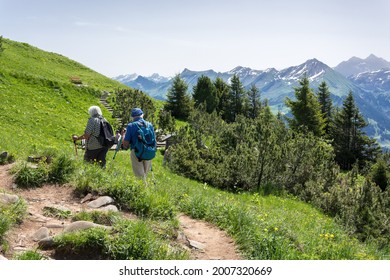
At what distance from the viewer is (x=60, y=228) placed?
6.50 m

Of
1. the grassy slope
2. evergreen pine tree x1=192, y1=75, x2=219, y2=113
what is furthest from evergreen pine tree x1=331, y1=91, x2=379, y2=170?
the grassy slope

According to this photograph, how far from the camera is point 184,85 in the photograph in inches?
1799

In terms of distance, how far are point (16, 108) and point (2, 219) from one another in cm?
2102

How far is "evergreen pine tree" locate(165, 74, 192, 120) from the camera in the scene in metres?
44.8

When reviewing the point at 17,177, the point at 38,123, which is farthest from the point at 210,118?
the point at 17,177

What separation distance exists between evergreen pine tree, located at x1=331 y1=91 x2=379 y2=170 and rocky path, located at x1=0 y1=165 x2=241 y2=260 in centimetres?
4822

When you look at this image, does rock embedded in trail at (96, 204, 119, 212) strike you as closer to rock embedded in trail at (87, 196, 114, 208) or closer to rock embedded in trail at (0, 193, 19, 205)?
rock embedded in trail at (87, 196, 114, 208)

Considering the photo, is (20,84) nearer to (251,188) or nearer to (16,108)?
(16,108)

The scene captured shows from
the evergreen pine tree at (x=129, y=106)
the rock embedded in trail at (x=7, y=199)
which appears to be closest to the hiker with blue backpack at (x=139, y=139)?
the rock embedded in trail at (x=7, y=199)

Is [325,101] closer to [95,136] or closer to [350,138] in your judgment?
[350,138]

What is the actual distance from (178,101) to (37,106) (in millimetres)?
21101

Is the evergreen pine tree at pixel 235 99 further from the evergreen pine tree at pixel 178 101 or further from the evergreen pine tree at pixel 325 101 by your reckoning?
the evergreen pine tree at pixel 178 101

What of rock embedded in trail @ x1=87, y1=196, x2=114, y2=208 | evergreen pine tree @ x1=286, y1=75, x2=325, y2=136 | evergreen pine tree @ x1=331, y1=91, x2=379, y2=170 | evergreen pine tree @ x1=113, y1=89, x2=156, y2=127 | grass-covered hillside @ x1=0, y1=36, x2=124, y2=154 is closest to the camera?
rock embedded in trail @ x1=87, y1=196, x2=114, y2=208

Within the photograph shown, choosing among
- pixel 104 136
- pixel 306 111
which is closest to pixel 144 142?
pixel 104 136
